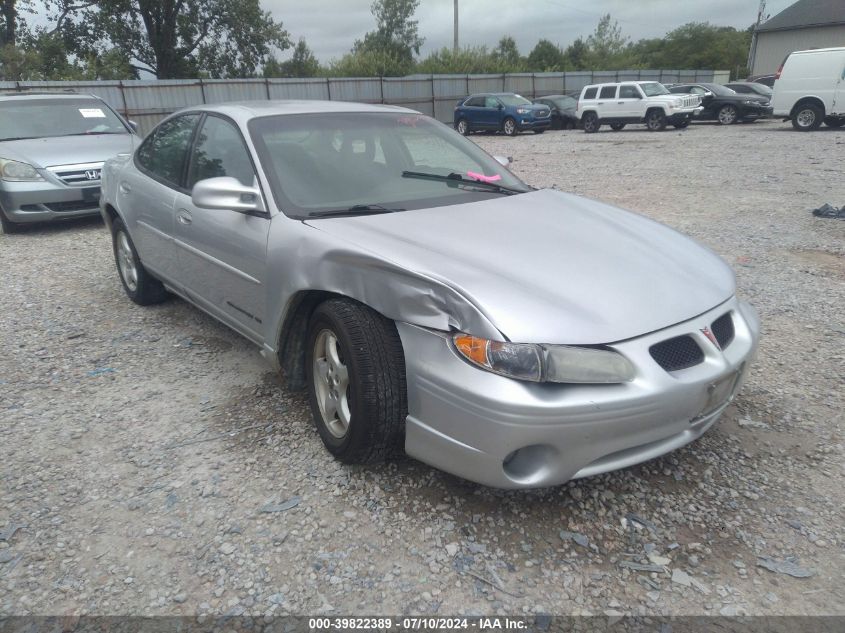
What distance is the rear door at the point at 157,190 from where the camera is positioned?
3924mm

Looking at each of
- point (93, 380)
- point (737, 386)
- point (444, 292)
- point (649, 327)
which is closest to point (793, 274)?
point (737, 386)

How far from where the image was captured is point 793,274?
532 centimetres

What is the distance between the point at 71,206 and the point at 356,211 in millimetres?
5870

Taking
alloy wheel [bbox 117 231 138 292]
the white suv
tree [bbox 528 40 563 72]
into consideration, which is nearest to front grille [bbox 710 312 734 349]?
alloy wheel [bbox 117 231 138 292]

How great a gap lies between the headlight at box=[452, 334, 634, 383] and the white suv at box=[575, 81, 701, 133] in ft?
69.2

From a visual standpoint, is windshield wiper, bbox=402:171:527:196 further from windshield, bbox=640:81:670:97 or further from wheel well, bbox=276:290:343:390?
windshield, bbox=640:81:670:97

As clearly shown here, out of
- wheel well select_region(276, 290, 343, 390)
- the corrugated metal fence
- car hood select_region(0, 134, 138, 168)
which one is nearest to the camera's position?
wheel well select_region(276, 290, 343, 390)

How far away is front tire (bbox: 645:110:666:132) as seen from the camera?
20.9m

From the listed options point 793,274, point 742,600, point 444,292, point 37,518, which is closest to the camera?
point 742,600

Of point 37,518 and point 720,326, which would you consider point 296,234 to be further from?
point 720,326

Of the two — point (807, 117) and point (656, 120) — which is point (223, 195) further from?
point (656, 120)

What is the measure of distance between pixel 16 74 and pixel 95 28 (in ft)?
48.4

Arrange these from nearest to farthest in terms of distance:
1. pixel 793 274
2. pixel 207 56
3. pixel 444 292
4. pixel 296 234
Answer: pixel 444 292 → pixel 296 234 → pixel 793 274 → pixel 207 56

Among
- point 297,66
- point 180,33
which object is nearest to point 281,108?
point 180,33
